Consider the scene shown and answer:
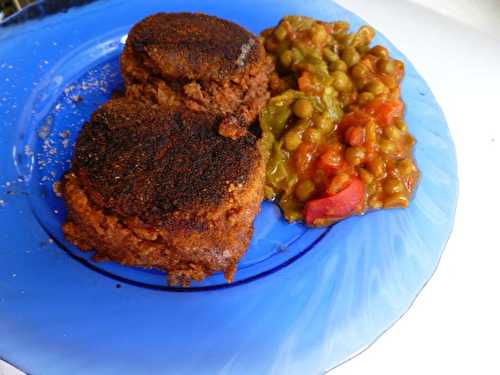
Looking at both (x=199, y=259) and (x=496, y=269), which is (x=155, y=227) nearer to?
(x=199, y=259)

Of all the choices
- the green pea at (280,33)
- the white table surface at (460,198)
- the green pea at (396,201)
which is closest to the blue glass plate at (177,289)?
the green pea at (396,201)

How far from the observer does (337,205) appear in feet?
9.53

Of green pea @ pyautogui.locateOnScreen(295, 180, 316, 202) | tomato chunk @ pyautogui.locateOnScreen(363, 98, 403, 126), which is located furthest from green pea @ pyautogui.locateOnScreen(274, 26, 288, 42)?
green pea @ pyautogui.locateOnScreen(295, 180, 316, 202)

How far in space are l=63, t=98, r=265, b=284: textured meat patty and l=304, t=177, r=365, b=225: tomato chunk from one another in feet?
1.39

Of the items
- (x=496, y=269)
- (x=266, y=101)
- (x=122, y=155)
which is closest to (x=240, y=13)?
(x=266, y=101)

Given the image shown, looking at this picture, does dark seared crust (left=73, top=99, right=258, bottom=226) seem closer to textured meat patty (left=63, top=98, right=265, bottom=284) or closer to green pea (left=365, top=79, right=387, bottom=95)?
textured meat patty (left=63, top=98, right=265, bottom=284)

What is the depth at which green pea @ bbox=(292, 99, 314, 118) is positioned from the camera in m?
3.04

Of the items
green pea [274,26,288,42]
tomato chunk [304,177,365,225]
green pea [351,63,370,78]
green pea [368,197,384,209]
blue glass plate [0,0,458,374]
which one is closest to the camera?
blue glass plate [0,0,458,374]

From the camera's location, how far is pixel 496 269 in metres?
3.39

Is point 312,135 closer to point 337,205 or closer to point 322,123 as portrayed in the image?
point 322,123

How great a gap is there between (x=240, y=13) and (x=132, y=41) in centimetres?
126

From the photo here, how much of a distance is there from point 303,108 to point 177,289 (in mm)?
1436

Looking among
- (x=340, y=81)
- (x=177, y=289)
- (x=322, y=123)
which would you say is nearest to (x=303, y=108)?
(x=322, y=123)

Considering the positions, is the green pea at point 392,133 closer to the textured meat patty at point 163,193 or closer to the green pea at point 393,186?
the green pea at point 393,186
